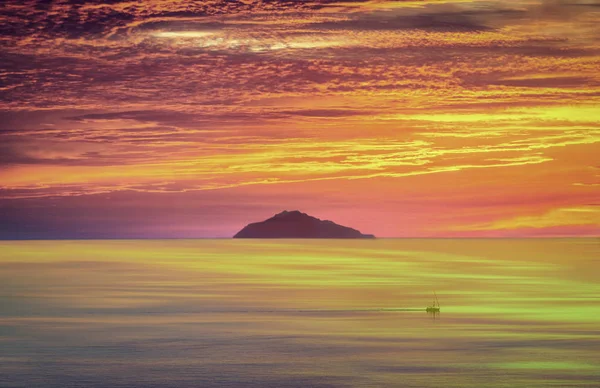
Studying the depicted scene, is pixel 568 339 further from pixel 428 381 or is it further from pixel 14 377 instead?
pixel 14 377

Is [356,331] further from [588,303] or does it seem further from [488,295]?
[488,295]

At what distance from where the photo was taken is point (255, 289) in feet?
305

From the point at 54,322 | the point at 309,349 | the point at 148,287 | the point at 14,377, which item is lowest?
the point at 148,287

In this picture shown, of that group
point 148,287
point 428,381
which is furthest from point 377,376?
point 148,287

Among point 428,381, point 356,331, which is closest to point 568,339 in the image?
point 356,331

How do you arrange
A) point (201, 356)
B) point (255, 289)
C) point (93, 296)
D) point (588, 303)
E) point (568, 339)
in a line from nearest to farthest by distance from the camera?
point (201, 356), point (568, 339), point (588, 303), point (93, 296), point (255, 289)

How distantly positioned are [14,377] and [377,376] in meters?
15.4

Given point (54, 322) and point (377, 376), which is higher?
point (377, 376)

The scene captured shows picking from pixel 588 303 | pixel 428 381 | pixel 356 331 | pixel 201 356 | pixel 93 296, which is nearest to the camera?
pixel 428 381

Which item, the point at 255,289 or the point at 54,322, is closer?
the point at 54,322

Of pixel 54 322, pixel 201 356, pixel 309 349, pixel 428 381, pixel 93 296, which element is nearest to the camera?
pixel 428 381

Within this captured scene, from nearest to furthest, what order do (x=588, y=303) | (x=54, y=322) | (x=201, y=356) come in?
(x=201, y=356) < (x=54, y=322) < (x=588, y=303)

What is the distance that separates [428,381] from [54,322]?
1272 inches

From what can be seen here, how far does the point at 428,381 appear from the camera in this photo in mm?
36250
